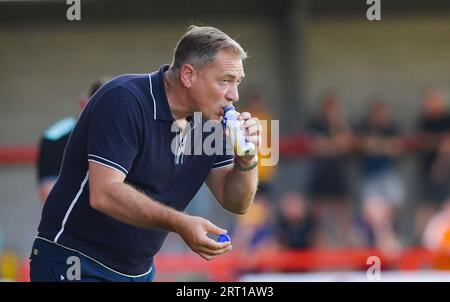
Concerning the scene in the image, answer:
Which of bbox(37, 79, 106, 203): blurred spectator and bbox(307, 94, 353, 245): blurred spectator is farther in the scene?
bbox(307, 94, 353, 245): blurred spectator

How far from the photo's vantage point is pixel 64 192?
17.8 ft

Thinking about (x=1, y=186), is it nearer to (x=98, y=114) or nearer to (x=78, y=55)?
(x=78, y=55)

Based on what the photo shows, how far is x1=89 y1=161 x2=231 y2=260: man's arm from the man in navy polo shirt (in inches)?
0.6

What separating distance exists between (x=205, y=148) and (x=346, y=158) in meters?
10.3

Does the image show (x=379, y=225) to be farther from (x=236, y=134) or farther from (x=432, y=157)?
(x=236, y=134)

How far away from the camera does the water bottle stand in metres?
5.31

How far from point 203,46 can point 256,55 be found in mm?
11591

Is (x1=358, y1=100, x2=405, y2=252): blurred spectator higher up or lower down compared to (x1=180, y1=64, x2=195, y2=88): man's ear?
lower down

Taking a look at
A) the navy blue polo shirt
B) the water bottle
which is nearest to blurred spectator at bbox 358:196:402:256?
the navy blue polo shirt

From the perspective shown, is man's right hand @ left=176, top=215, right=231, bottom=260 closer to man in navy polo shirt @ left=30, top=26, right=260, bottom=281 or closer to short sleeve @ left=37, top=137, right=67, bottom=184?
man in navy polo shirt @ left=30, top=26, right=260, bottom=281

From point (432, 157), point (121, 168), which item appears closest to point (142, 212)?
point (121, 168)

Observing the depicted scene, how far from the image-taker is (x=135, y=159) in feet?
17.6

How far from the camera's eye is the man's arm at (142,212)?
15.8 feet
